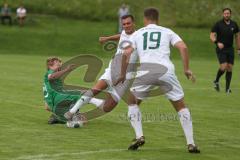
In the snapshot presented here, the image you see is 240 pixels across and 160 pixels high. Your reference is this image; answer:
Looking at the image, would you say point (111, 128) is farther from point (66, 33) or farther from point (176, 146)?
point (66, 33)

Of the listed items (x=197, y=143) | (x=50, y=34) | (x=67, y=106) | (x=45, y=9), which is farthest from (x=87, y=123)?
(x=45, y=9)

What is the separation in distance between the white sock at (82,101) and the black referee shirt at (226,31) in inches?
334

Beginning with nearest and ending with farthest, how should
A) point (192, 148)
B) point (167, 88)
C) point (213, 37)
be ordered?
point (192, 148), point (167, 88), point (213, 37)

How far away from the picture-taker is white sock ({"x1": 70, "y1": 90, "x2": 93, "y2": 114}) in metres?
13.1

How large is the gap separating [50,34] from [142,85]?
120 feet

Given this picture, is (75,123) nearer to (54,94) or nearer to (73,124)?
(73,124)

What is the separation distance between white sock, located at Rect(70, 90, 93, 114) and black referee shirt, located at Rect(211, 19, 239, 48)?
27.8 feet

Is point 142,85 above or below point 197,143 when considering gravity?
above

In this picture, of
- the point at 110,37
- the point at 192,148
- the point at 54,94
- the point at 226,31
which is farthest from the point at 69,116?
the point at 226,31

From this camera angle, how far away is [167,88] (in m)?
10.5

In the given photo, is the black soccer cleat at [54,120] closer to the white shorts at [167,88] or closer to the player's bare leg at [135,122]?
the player's bare leg at [135,122]

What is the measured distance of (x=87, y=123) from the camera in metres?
13.5

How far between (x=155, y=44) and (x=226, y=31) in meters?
10.9

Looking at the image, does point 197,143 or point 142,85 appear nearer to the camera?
point 142,85
